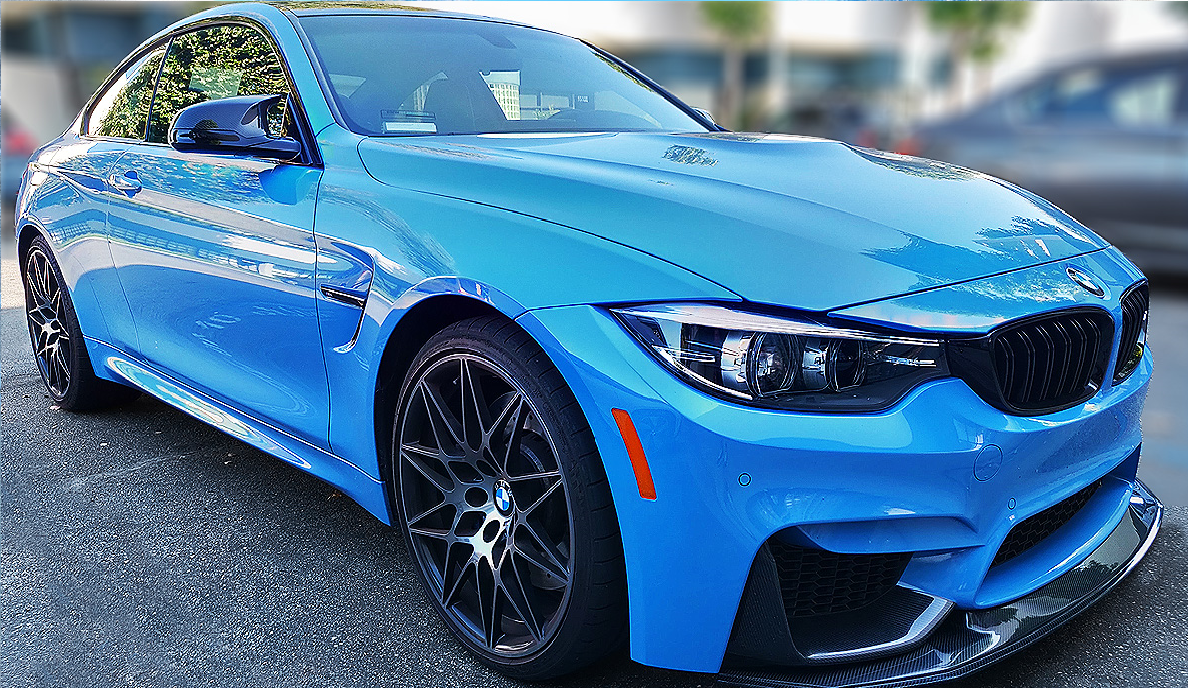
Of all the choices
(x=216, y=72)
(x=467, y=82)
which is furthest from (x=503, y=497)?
(x=216, y=72)

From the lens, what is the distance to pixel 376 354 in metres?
2.16

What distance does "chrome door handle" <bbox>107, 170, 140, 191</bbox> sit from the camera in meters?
3.14

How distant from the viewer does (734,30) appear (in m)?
39.2

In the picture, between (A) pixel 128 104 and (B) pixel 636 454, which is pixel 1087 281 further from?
(A) pixel 128 104

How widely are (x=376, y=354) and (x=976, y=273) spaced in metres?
1.25

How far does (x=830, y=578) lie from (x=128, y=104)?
3.11 meters

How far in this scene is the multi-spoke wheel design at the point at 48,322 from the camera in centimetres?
389

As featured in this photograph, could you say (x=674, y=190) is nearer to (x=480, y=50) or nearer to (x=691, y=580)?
(x=691, y=580)

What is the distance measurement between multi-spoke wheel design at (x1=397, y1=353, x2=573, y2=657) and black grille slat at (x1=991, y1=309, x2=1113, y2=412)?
823 millimetres

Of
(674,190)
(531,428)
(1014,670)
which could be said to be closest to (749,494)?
(531,428)

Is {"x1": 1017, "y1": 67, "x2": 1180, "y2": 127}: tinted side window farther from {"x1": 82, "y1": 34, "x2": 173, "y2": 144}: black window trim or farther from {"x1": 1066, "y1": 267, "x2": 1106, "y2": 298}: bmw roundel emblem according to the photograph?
{"x1": 82, "y1": 34, "x2": 173, "y2": 144}: black window trim

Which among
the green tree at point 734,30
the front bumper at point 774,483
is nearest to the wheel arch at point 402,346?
the front bumper at point 774,483

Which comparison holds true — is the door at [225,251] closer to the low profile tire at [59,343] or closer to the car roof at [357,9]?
the car roof at [357,9]

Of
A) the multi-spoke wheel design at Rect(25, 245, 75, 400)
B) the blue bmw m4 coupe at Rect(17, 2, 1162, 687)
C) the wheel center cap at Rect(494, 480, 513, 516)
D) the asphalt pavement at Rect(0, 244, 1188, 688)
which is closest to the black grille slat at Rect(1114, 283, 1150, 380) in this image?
the blue bmw m4 coupe at Rect(17, 2, 1162, 687)
